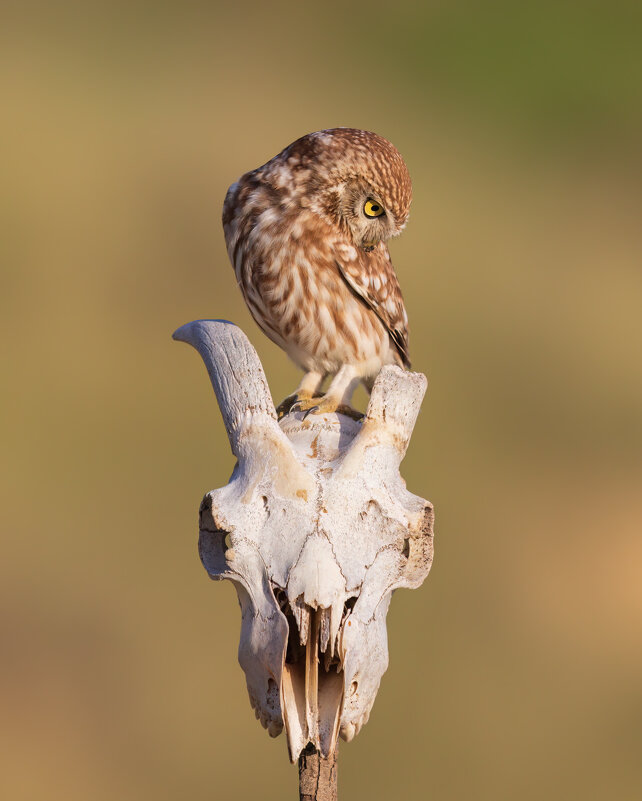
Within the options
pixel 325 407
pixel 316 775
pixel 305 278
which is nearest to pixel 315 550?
pixel 316 775

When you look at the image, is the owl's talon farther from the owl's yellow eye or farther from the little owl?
the owl's yellow eye

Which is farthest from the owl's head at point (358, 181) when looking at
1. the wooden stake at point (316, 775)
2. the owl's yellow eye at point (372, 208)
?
the wooden stake at point (316, 775)

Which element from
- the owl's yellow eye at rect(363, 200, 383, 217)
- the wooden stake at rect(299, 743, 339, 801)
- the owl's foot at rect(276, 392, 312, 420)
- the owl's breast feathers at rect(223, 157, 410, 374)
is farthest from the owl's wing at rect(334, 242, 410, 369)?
the wooden stake at rect(299, 743, 339, 801)

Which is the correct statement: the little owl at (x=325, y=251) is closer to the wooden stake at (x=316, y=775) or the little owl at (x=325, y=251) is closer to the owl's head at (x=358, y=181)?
the owl's head at (x=358, y=181)

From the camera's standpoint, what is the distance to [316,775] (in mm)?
1361

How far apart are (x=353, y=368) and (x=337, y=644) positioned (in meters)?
0.89

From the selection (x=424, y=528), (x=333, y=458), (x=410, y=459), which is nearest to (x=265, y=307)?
(x=333, y=458)

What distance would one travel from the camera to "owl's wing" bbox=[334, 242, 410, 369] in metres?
2.03

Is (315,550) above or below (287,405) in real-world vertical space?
below

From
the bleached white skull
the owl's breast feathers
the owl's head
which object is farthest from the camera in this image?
the owl's breast feathers

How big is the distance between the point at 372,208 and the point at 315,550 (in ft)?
2.72

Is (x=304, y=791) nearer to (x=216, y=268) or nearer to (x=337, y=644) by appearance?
(x=337, y=644)

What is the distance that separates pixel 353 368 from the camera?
2.11 m

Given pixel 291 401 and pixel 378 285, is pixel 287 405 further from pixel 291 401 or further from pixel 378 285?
pixel 378 285
